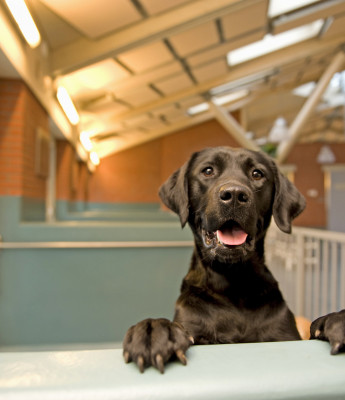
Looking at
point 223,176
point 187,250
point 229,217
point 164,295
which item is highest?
point 223,176

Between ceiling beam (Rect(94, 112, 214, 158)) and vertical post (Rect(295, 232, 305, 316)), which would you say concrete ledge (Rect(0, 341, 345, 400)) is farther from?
ceiling beam (Rect(94, 112, 214, 158))

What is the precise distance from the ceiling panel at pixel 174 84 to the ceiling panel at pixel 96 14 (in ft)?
7.46

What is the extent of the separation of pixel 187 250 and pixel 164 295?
Answer: 464 mm

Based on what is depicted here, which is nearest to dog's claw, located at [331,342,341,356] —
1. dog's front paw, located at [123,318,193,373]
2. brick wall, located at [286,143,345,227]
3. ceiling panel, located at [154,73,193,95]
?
dog's front paw, located at [123,318,193,373]

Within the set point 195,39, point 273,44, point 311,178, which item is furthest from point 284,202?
→ point 311,178

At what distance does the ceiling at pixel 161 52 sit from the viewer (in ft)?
11.3

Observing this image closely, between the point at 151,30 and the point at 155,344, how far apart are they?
3456mm

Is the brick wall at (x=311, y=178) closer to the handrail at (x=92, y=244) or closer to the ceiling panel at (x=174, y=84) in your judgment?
the ceiling panel at (x=174, y=84)

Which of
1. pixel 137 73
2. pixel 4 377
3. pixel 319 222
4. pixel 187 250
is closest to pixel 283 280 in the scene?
pixel 187 250

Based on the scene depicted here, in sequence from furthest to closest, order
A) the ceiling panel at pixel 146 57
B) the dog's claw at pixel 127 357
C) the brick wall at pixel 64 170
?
the brick wall at pixel 64 170
the ceiling panel at pixel 146 57
the dog's claw at pixel 127 357

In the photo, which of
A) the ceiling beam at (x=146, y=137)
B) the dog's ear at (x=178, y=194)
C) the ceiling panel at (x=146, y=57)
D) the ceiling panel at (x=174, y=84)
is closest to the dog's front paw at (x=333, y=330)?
the dog's ear at (x=178, y=194)

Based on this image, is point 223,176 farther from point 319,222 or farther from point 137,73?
point 319,222

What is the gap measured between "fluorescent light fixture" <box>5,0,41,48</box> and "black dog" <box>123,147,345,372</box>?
6.08 ft

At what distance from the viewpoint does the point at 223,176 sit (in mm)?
1402
